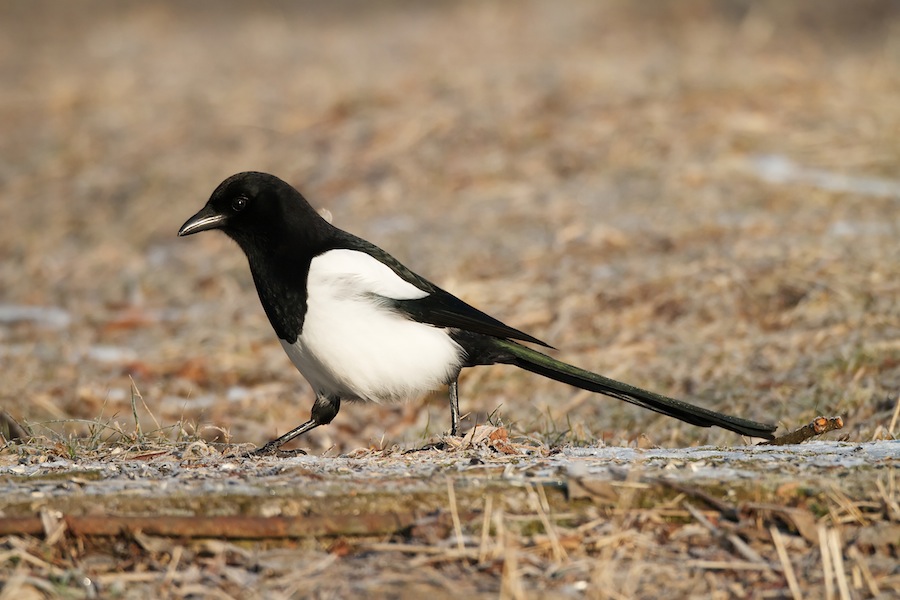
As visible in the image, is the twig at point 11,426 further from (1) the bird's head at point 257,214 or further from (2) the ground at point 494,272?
(1) the bird's head at point 257,214

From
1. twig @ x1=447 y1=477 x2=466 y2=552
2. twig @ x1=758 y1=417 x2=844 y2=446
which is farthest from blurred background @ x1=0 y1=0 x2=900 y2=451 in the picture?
twig @ x1=447 y1=477 x2=466 y2=552

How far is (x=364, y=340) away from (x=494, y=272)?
2.89m

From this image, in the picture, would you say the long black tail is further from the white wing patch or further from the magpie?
the white wing patch

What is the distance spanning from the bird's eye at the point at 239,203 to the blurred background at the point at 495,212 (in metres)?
0.68

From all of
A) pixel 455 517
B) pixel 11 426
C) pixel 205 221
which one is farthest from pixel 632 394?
pixel 11 426

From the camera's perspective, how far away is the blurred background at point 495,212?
17.1 feet

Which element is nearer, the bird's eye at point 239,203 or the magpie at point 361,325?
the magpie at point 361,325

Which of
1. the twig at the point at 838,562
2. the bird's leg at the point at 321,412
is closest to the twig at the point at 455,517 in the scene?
the twig at the point at 838,562

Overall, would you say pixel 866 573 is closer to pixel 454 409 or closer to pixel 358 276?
pixel 454 409

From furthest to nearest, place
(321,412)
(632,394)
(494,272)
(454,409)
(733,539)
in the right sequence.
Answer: (494,272)
(321,412)
(454,409)
(632,394)
(733,539)

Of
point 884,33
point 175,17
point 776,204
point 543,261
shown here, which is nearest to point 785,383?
point 543,261

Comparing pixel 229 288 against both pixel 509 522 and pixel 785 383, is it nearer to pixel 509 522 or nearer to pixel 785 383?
pixel 785 383

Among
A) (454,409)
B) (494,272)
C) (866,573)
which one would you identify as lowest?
(866,573)

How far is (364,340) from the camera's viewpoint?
373 cm
